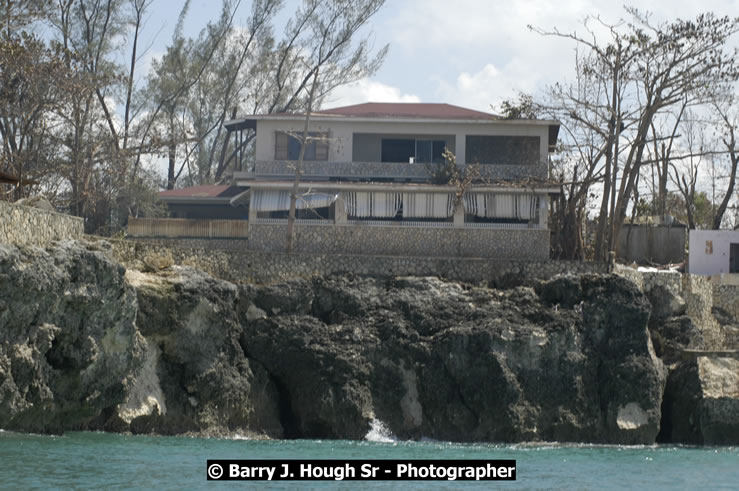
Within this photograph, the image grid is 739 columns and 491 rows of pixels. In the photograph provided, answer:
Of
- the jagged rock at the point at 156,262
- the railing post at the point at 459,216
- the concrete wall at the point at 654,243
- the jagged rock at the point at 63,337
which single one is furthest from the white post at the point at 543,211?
the jagged rock at the point at 63,337

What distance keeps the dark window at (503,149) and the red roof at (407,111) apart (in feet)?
3.46

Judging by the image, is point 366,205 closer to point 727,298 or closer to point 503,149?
point 503,149

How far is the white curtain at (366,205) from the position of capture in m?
45.0

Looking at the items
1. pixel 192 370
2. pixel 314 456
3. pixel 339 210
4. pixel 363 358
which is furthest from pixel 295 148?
pixel 314 456

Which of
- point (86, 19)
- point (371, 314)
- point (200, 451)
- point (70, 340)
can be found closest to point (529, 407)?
point (371, 314)

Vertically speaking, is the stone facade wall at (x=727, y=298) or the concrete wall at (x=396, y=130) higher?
the concrete wall at (x=396, y=130)

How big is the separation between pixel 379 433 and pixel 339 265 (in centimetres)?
731

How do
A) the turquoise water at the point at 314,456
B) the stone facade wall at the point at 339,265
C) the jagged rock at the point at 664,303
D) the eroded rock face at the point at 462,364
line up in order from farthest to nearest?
the jagged rock at the point at 664,303
the stone facade wall at the point at 339,265
the eroded rock face at the point at 462,364
the turquoise water at the point at 314,456

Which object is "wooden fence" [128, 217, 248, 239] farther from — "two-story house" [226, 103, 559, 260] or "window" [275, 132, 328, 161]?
"window" [275, 132, 328, 161]

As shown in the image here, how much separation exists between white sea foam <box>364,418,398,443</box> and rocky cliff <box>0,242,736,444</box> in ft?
0.65

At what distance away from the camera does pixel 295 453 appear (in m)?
31.3

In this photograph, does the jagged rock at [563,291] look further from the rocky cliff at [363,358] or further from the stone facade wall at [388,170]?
the stone facade wall at [388,170]

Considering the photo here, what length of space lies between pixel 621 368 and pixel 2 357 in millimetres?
19931

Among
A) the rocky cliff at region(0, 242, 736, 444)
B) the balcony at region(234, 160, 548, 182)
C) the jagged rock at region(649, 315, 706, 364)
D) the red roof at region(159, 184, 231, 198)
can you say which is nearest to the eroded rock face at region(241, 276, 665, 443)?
the rocky cliff at region(0, 242, 736, 444)
